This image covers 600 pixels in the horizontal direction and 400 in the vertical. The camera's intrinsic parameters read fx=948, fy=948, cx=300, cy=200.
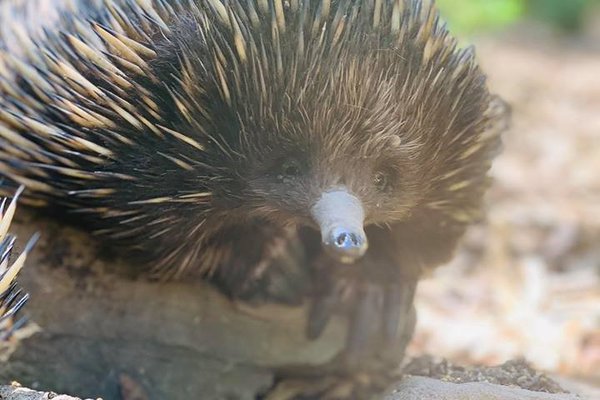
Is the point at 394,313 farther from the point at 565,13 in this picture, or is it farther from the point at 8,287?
the point at 565,13

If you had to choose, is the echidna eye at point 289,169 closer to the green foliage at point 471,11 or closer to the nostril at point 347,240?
the nostril at point 347,240

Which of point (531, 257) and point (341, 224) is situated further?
point (531, 257)

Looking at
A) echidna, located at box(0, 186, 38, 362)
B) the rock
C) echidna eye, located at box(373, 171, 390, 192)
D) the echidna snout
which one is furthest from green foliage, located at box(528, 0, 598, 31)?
echidna, located at box(0, 186, 38, 362)

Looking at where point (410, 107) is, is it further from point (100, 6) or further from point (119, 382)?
point (119, 382)

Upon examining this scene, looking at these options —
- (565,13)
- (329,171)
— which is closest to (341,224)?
(329,171)

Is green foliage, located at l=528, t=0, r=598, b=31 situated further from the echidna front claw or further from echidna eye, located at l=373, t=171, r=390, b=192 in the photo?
echidna eye, located at l=373, t=171, r=390, b=192

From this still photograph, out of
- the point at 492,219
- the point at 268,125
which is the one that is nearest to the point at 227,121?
the point at 268,125

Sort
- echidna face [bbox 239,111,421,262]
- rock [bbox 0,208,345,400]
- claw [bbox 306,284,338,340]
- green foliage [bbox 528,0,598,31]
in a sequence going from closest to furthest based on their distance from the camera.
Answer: echidna face [bbox 239,111,421,262] < rock [bbox 0,208,345,400] < claw [bbox 306,284,338,340] < green foliage [bbox 528,0,598,31]
